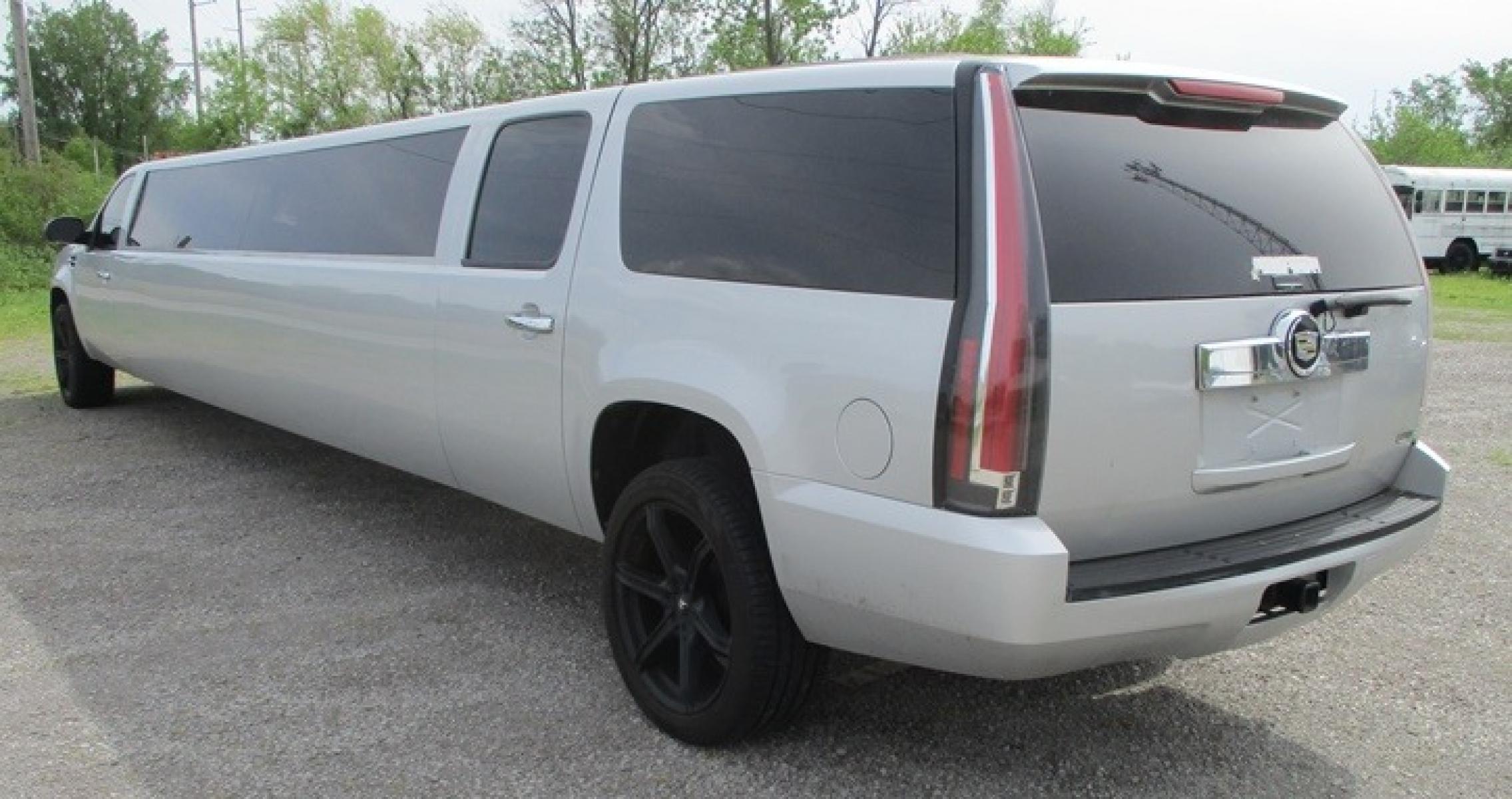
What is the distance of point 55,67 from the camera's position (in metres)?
72.1

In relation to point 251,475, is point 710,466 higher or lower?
higher

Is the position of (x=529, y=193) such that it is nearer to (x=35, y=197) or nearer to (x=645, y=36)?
(x=35, y=197)

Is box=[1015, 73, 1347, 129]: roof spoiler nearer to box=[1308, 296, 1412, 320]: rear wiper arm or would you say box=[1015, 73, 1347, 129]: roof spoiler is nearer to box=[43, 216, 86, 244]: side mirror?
box=[1308, 296, 1412, 320]: rear wiper arm

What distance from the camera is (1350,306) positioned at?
2.88 meters

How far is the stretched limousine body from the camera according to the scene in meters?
2.49

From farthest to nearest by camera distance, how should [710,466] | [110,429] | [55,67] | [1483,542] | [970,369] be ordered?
[55,67] → [110,429] → [1483,542] → [710,466] → [970,369]

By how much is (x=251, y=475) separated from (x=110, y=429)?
81.0 inches

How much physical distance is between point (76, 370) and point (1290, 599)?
8.38m

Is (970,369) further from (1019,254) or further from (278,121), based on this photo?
(278,121)

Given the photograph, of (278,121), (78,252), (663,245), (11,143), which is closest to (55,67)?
(278,121)

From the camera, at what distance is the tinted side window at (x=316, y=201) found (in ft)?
14.8

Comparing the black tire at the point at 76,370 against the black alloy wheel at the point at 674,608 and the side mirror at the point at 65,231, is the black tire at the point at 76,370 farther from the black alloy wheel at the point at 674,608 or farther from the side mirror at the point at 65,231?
the black alloy wheel at the point at 674,608

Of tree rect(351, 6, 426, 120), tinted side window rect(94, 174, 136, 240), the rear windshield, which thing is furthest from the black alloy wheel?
tree rect(351, 6, 426, 120)

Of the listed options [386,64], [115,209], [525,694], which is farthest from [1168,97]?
[386,64]
